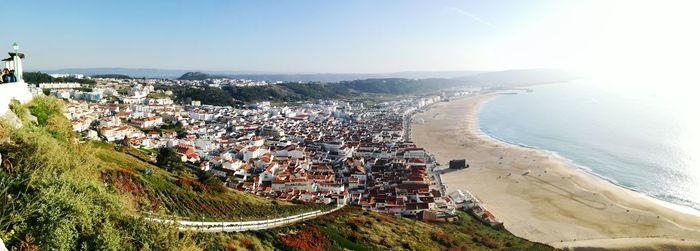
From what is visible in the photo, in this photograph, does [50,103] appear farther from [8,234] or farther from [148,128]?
[148,128]

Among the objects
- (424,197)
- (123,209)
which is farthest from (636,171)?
(123,209)

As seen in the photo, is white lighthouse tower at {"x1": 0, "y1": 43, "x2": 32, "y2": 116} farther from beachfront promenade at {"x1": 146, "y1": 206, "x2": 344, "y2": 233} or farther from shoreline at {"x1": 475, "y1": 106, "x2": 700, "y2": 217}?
shoreline at {"x1": 475, "y1": 106, "x2": 700, "y2": 217}

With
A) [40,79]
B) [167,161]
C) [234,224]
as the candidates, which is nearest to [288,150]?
[167,161]

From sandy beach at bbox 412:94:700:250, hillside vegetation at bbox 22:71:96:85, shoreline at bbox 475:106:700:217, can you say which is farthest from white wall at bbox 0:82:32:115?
hillside vegetation at bbox 22:71:96:85

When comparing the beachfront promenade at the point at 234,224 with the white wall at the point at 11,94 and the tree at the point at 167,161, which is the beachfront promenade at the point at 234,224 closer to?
the white wall at the point at 11,94

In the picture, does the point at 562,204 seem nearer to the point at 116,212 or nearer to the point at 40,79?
the point at 116,212
